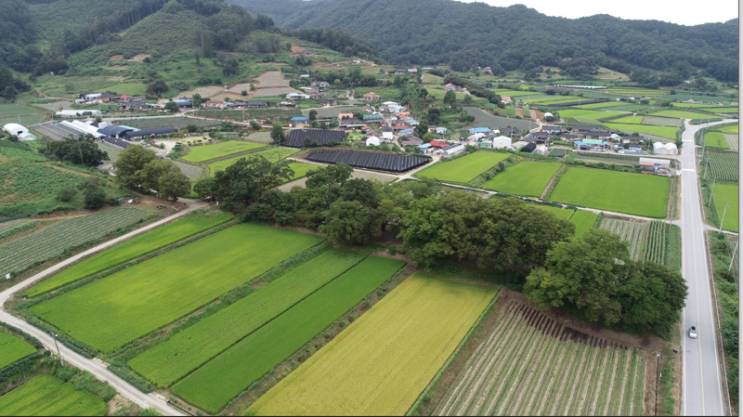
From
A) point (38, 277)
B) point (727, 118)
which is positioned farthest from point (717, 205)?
point (727, 118)

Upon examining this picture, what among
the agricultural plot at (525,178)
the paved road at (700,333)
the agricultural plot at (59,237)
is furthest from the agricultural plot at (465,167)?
the agricultural plot at (59,237)

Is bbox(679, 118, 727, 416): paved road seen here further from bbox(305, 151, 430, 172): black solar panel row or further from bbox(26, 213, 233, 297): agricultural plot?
bbox(26, 213, 233, 297): agricultural plot

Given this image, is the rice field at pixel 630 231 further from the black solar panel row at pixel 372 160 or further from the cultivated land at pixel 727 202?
the black solar panel row at pixel 372 160

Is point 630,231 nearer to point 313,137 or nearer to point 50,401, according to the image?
point 50,401

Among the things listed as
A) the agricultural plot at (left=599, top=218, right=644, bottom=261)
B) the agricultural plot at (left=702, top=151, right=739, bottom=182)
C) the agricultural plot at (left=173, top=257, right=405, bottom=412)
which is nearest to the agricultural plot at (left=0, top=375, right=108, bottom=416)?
the agricultural plot at (left=173, top=257, right=405, bottom=412)

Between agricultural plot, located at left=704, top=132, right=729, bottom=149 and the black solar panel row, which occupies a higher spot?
agricultural plot, located at left=704, top=132, right=729, bottom=149
